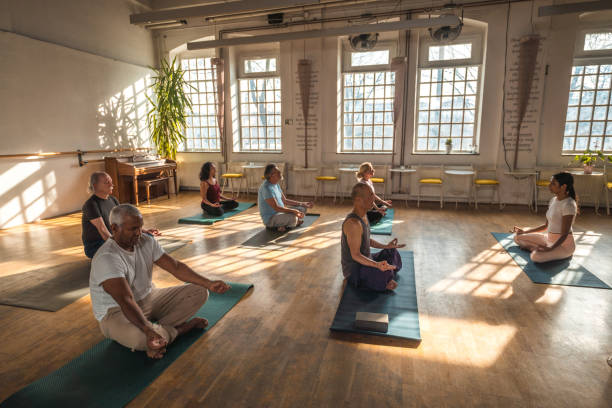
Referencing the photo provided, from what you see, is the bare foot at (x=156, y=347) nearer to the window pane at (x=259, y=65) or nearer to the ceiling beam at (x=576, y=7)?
Answer: the ceiling beam at (x=576, y=7)

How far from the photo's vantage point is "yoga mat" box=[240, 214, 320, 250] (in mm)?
4738

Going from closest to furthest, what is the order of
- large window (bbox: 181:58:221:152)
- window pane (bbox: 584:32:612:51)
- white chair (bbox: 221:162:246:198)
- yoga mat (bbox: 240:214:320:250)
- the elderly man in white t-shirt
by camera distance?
the elderly man in white t-shirt → yoga mat (bbox: 240:214:320:250) → window pane (bbox: 584:32:612:51) → white chair (bbox: 221:162:246:198) → large window (bbox: 181:58:221:152)

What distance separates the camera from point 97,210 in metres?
3.60

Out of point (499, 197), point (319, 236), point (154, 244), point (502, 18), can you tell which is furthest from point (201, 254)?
point (502, 18)

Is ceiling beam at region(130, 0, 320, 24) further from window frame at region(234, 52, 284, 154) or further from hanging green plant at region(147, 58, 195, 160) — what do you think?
window frame at region(234, 52, 284, 154)

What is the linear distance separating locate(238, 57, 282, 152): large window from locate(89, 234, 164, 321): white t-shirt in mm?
6645

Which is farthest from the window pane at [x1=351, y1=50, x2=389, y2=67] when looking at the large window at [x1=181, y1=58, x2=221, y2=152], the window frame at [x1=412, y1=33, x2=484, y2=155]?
the large window at [x1=181, y1=58, x2=221, y2=152]

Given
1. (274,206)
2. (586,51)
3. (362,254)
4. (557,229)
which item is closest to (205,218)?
(274,206)

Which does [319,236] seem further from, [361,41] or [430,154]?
[361,41]

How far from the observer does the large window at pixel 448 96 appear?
24.6 ft

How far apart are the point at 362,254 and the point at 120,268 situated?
1.98 m

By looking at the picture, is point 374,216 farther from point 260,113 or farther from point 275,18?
point 275,18

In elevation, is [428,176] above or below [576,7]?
below

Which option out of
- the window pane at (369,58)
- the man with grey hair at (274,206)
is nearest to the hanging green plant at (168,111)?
the window pane at (369,58)
